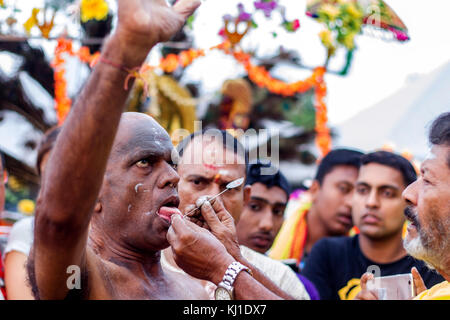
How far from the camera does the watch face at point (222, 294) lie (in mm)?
2211

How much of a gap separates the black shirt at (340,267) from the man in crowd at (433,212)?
1.54 meters

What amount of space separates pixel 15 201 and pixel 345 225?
25.6 feet

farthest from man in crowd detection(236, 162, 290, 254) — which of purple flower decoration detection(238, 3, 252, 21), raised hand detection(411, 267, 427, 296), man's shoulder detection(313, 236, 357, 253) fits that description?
purple flower decoration detection(238, 3, 252, 21)

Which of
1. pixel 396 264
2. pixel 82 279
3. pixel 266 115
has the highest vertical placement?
pixel 266 115

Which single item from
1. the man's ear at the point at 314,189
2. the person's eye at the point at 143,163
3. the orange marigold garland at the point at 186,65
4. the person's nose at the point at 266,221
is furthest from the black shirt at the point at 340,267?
the orange marigold garland at the point at 186,65

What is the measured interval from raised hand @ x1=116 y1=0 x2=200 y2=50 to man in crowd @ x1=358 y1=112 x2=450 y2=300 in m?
1.49

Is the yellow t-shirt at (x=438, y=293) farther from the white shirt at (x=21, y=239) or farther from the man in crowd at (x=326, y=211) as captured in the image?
the man in crowd at (x=326, y=211)

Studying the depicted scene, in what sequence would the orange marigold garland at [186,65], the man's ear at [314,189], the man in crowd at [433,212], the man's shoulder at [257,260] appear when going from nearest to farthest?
1. the man in crowd at [433,212]
2. the man's shoulder at [257,260]
3. the man's ear at [314,189]
4. the orange marigold garland at [186,65]

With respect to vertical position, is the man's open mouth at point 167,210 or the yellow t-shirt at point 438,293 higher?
the man's open mouth at point 167,210

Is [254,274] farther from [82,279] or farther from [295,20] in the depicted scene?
[295,20]

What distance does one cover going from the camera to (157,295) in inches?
93.0

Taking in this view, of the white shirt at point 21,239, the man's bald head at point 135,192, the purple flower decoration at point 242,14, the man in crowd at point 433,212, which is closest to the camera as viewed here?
the man's bald head at point 135,192

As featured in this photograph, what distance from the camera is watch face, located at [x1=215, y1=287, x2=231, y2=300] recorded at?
87.0 inches
